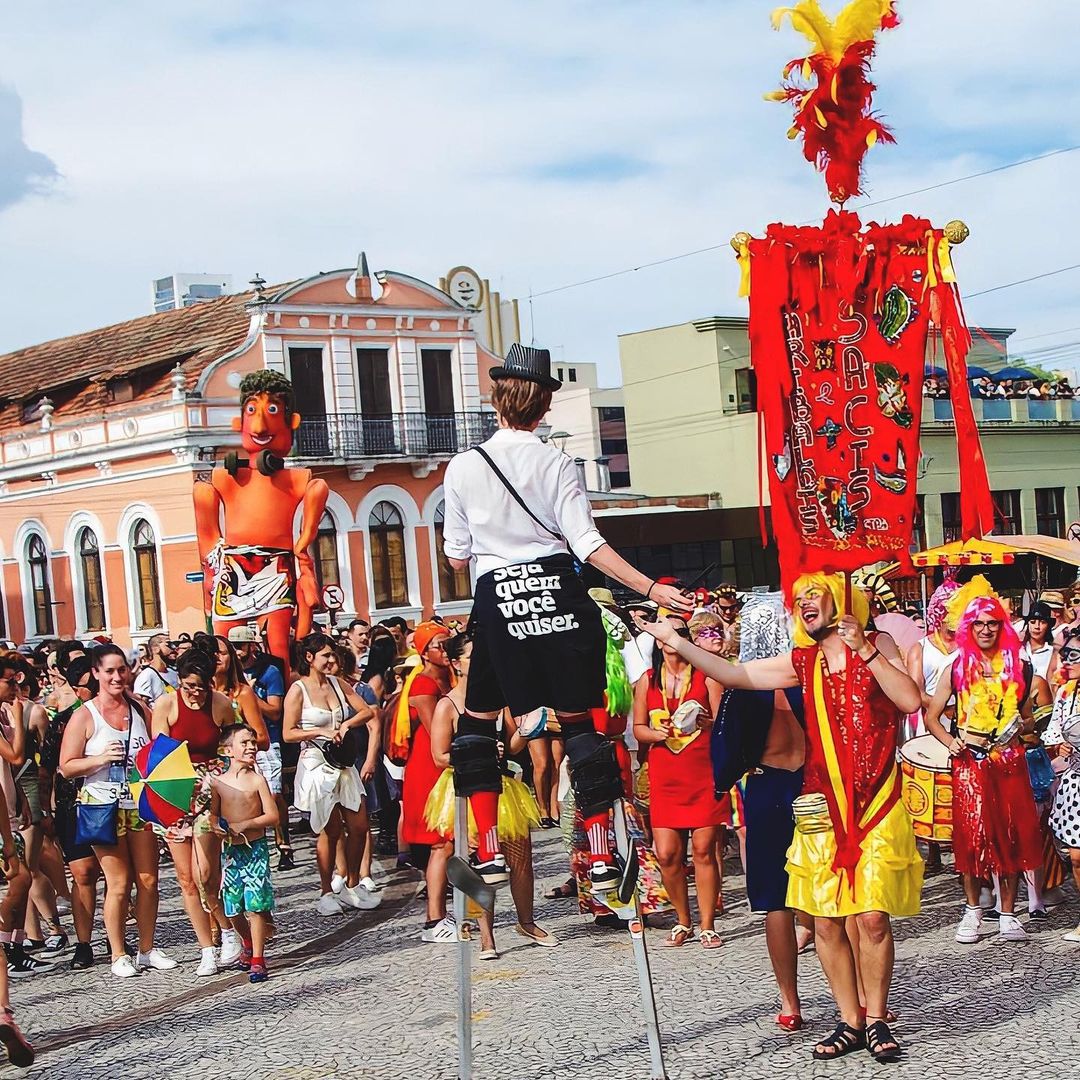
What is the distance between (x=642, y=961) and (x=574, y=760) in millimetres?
799

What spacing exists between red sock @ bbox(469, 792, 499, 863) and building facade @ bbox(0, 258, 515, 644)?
2502 cm

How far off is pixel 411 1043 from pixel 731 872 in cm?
443

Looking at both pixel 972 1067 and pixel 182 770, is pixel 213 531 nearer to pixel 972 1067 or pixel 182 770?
pixel 182 770

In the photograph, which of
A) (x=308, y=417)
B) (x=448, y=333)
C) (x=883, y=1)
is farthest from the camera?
(x=448, y=333)

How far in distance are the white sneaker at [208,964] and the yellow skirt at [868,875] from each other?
3.91 metres

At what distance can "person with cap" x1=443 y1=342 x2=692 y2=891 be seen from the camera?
5.70 meters

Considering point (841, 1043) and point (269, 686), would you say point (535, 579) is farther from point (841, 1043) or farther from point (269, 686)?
point (269, 686)

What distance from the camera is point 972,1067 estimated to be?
239 inches

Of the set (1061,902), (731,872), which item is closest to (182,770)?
(731,872)

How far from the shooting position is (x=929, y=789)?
32.1 feet

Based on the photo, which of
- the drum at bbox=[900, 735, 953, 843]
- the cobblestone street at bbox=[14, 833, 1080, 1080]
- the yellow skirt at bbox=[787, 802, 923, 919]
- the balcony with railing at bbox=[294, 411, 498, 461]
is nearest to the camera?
the yellow skirt at bbox=[787, 802, 923, 919]

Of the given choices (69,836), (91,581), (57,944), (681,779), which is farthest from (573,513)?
(91,581)

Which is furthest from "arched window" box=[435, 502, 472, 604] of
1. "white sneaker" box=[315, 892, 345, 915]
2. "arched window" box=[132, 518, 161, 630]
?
"white sneaker" box=[315, 892, 345, 915]

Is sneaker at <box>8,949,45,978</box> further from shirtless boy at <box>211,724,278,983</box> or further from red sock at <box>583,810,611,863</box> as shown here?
red sock at <box>583,810,611,863</box>
